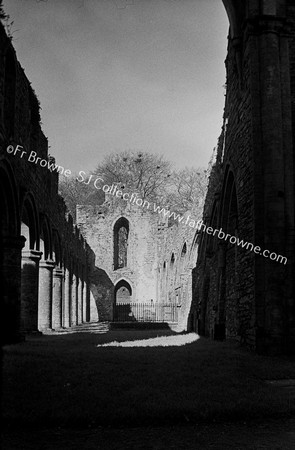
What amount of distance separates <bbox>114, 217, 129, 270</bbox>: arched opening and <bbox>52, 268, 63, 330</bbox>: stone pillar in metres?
15.8

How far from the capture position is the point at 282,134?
980 centimetres

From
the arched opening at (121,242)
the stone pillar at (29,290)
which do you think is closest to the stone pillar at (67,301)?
the stone pillar at (29,290)

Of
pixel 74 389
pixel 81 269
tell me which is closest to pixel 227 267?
pixel 74 389

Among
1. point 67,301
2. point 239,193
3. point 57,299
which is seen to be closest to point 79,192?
point 67,301

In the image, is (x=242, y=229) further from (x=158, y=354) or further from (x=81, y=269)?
(x=81, y=269)

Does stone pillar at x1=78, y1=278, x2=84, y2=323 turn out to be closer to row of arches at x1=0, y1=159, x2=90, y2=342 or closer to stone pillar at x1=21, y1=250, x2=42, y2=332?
row of arches at x1=0, y1=159, x2=90, y2=342

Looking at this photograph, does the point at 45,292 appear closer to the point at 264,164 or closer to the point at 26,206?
the point at 26,206

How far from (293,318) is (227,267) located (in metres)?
4.40

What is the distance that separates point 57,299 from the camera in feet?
68.3

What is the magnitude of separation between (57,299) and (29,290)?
668 cm

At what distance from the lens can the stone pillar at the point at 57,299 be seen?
2084 centimetres

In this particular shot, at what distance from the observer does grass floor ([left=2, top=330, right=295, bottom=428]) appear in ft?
15.2

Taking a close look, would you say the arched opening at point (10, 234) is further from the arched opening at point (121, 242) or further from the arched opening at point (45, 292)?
the arched opening at point (121, 242)

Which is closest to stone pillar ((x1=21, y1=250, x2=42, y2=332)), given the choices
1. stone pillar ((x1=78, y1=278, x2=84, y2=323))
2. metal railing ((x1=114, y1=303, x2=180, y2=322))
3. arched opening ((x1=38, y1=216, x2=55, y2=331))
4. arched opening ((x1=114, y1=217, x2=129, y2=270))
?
arched opening ((x1=38, y1=216, x2=55, y2=331))
